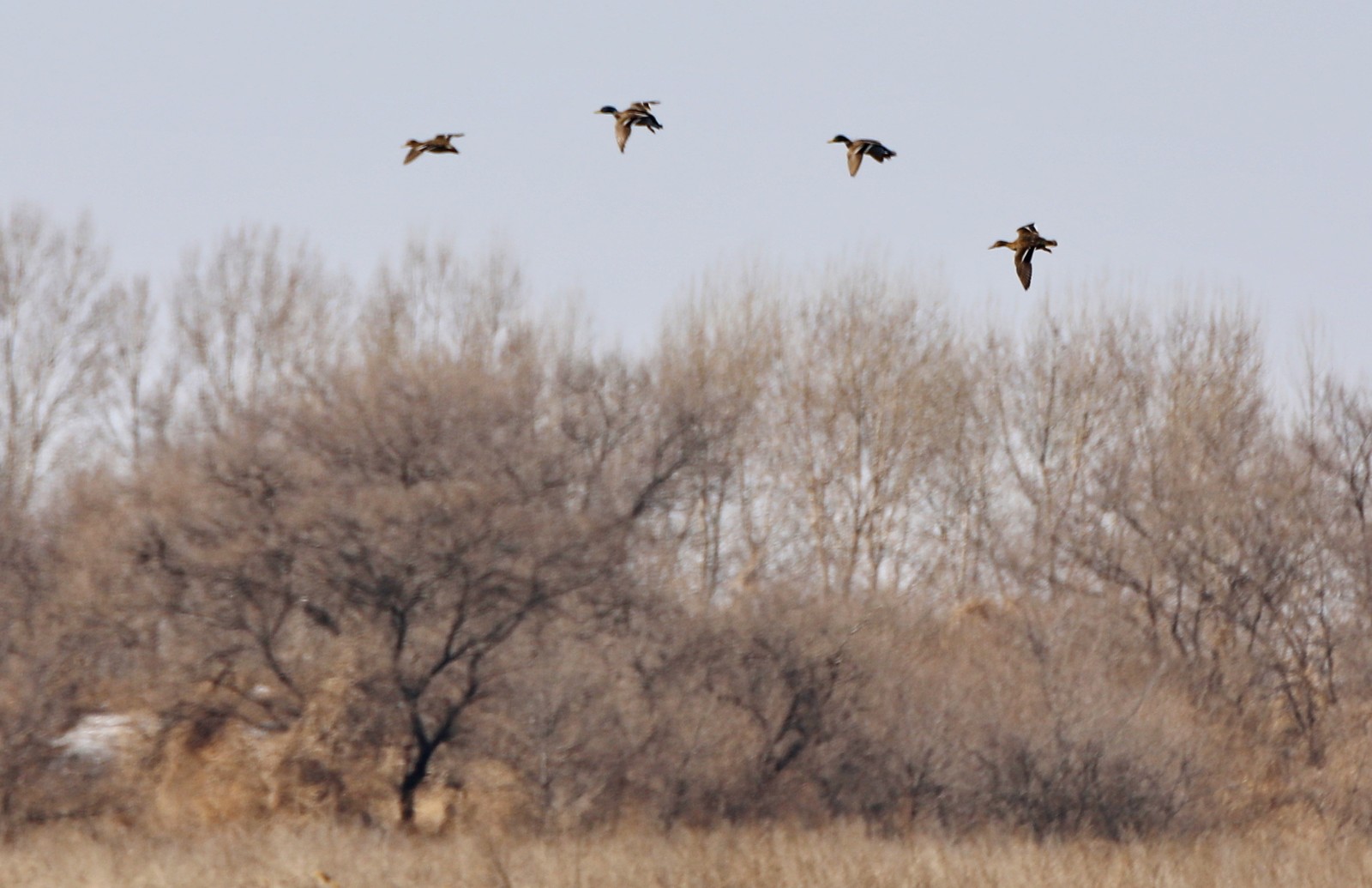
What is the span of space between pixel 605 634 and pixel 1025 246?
18.3 metres

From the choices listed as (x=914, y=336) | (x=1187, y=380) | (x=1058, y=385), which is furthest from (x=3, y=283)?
(x=1187, y=380)

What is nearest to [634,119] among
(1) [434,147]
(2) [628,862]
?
(1) [434,147]

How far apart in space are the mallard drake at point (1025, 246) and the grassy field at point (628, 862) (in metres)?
10.6

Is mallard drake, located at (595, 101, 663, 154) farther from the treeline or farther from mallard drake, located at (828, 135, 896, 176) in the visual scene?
the treeline

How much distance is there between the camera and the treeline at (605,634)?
24.1 metres

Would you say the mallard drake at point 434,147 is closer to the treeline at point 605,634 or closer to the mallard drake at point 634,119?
the mallard drake at point 634,119

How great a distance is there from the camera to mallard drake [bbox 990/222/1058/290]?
8133 mm

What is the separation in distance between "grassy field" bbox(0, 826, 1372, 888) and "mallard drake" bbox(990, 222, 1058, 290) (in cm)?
1062

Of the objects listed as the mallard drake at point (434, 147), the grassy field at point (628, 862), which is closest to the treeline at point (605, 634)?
the grassy field at point (628, 862)

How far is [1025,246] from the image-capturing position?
819 centimetres

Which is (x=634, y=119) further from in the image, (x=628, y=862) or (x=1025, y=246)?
(x=628, y=862)

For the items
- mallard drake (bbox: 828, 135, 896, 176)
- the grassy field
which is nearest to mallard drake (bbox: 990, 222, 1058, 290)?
mallard drake (bbox: 828, 135, 896, 176)

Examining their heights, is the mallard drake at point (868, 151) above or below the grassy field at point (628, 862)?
above

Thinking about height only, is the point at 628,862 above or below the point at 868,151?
below
